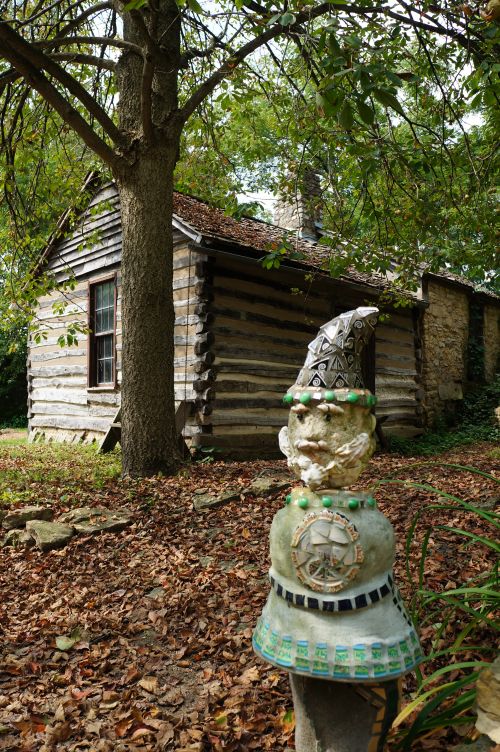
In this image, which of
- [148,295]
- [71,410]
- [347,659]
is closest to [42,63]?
[148,295]

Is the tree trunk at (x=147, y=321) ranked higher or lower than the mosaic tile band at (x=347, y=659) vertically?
higher

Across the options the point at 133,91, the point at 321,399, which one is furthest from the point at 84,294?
the point at 321,399

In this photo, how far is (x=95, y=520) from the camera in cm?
528

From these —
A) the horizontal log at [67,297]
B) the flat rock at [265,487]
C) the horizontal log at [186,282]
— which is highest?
the horizontal log at [67,297]

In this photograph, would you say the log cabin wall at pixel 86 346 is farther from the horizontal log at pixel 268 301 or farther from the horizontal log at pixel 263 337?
the horizontal log at pixel 268 301

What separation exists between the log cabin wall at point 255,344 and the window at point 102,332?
3.14m

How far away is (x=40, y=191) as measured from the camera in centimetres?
894

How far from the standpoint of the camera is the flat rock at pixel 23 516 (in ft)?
17.7

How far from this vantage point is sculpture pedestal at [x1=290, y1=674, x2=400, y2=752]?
6.54 feet

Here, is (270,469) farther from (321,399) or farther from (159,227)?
(321,399)

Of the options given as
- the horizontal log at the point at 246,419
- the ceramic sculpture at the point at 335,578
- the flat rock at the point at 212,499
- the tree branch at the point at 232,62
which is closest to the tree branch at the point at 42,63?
the tree branch at the point at 232,62

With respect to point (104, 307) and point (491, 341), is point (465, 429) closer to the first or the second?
point (491, 341)

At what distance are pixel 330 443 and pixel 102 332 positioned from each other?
1044cm

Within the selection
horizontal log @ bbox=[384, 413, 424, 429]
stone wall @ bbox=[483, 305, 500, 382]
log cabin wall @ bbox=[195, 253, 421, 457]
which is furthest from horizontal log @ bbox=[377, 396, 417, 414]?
stone wall @ bbox=[483, 305, 500, 382]
